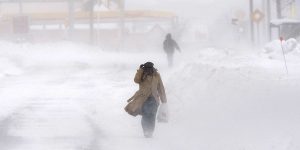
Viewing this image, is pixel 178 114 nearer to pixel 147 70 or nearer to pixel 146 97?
pixel 146 97

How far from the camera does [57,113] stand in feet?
52.2

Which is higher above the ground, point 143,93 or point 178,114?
point 143,93

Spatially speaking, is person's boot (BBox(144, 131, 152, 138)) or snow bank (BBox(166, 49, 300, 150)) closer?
snow bank (BBox(166, 49, 300, 150))

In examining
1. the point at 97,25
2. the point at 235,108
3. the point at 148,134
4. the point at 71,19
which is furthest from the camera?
the point at 97,25

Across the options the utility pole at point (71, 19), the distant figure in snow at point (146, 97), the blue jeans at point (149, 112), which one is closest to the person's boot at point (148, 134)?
the blue jeans at point (149, 112)

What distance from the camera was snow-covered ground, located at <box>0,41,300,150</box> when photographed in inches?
405

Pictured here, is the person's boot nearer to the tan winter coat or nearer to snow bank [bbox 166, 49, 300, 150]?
the tan winter coat

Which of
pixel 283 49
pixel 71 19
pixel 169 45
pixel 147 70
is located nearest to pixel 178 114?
pixel 147 70

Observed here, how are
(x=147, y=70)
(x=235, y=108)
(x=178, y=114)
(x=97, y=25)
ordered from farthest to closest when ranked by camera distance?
(x=97, y=25) → (x=178, y=114) → (x=235, y=108) → (x=147, y=70)

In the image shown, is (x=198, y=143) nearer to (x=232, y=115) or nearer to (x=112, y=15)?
(x=232, y=115)

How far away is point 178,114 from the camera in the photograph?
47.7ft

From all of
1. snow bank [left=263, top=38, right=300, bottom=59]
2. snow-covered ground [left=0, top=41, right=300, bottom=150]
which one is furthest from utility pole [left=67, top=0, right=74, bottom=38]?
snow-covered ground [left=0, top=41, right=300, bottom=150]

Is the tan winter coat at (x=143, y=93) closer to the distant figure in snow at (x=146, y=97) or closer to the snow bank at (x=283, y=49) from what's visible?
the distant figure in snow at (x=146, y=97)

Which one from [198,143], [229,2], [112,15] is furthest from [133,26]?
[198,143]
